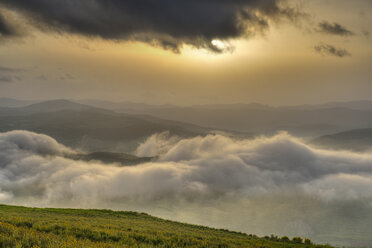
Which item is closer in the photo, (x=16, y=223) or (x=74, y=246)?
(x=74, y=246)

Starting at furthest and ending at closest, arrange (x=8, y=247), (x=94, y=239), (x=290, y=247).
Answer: (x=290, y=247), (x=94, y=239), (x=8, y=247)

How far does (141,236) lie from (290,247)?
1409 centimetres

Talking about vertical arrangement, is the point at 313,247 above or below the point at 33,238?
below

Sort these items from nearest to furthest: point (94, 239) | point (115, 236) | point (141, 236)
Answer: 1. point (94, 239)
2. point (115, 236)
3. point (141, 236)

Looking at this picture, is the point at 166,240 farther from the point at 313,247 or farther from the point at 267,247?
the point at 313,247

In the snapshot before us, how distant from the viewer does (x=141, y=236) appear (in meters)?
17.7

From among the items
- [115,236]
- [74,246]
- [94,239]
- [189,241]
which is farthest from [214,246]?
[74,246]

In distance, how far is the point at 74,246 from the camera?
36.1 ft

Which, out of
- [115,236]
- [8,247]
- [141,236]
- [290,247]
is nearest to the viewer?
[8,247]

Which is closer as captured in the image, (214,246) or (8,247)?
(8,247)

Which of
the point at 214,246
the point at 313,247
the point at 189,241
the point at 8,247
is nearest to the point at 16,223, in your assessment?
the point at 8,247

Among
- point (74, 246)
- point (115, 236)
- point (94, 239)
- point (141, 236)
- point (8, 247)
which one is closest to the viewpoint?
point (8, 247)

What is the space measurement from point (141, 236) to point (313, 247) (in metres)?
16.4

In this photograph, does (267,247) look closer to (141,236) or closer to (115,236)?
(141,236)
